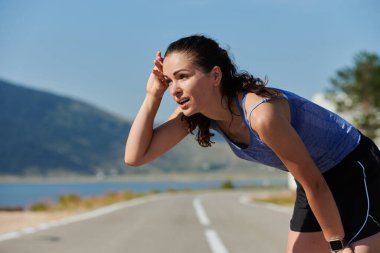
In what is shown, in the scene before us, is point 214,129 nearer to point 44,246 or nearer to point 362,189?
point 362,189

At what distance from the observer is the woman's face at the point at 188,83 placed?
3.09 metres

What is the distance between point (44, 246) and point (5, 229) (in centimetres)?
447

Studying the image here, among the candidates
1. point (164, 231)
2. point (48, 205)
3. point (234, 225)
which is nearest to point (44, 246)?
point (164, 231)

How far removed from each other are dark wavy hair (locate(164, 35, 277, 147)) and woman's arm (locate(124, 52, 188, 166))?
1.18 feet

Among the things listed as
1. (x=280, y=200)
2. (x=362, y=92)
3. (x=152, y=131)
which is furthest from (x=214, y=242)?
(x=362, y=92)

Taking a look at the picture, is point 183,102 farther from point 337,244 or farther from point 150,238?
point 150,238

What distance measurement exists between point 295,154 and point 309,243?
688mm

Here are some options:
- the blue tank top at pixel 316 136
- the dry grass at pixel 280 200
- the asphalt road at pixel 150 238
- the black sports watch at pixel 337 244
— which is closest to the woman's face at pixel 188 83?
the blue tank top at pixel 316 136

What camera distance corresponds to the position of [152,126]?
3.50m

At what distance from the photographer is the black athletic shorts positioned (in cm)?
312

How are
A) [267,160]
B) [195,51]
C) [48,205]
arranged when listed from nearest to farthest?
[195,51]
[267,160]
[48,205]

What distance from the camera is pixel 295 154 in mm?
2885

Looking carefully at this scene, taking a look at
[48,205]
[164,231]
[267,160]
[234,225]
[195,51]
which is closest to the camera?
[195,51]

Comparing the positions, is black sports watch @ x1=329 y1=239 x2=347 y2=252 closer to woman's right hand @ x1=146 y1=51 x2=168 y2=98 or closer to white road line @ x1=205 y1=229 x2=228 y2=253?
woman's right hand @ x1=146 y1=51 x2=168 y2=98
